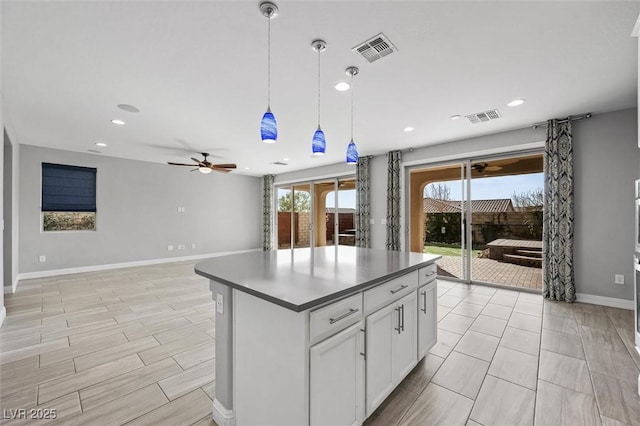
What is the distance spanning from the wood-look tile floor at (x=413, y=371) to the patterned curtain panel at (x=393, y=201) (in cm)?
200

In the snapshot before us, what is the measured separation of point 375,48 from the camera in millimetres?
2197

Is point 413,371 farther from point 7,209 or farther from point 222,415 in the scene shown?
point 7,209

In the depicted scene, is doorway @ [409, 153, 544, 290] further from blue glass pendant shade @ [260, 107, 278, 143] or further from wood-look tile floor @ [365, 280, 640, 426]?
blue glass pendant shade @ [260, 107, 278, 143]

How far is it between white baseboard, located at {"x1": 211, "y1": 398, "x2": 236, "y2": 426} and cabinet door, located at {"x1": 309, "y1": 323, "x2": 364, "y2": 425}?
0.62m

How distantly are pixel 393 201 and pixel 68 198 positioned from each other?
692 centimetres

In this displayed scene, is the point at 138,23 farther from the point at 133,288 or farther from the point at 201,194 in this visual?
the point at 201,194

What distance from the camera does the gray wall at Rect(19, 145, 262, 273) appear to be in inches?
208

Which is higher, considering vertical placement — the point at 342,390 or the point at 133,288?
the point at 342,390

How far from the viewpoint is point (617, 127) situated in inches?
138

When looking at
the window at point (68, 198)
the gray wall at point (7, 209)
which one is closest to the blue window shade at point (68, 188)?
the window at point (68, 198)

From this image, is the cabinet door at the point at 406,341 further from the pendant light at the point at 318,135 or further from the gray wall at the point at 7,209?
the gray wall at the point at 7,209

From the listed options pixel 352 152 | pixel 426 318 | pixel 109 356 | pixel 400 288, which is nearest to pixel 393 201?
pixel 352 152

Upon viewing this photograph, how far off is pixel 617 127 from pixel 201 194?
8445 mm

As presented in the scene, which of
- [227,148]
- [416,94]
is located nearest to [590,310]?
[416,94]
